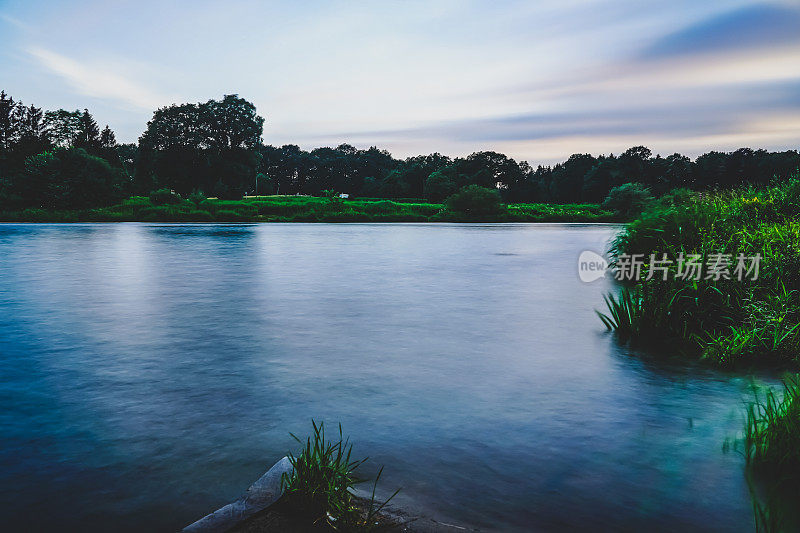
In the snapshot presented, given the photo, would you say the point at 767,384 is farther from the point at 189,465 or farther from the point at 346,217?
the point at 346,217

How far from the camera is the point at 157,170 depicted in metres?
81.0

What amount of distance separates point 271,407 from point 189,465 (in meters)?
1.42

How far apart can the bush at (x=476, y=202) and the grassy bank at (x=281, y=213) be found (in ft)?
1.82

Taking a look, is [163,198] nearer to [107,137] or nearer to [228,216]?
[228,216]

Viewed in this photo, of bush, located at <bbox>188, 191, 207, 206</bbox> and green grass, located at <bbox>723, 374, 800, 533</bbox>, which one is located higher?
bush, located at <bbox>188, 191, 207, 206</bbox>

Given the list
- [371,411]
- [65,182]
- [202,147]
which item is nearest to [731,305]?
[371,411]

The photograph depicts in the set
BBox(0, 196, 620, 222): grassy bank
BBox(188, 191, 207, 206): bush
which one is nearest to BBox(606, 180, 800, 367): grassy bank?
BBox(0, 196, 620, 222): grassy bank

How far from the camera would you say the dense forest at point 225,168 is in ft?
204

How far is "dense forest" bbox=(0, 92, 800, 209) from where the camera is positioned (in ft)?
204

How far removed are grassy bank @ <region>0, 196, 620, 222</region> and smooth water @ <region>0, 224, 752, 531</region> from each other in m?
54.4

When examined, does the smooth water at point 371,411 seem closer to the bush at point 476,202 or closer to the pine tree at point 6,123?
the bush at point 476,202

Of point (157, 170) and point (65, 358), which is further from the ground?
point (157, 170)

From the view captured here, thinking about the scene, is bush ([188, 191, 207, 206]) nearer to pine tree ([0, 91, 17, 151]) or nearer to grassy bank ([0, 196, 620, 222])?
grassy bank ([0, 196, 620, 222])

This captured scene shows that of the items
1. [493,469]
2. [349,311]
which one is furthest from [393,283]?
[493,469]
